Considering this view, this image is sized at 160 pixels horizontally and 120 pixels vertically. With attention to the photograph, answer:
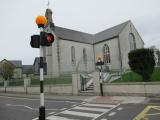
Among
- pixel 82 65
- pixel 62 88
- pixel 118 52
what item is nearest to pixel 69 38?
pixel 82 65

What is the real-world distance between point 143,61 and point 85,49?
28417 mm

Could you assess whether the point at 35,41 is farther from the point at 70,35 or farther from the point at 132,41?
the point at 132,41

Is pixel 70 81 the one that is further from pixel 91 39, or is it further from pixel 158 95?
pixel 91 39

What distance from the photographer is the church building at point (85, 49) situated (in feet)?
128

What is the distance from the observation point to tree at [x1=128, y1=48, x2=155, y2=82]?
1639 centimetres

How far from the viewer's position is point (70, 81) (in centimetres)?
2125

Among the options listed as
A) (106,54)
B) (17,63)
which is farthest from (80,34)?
(17,63)

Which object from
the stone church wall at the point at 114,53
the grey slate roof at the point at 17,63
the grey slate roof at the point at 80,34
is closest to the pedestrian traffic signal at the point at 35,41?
the grey slate roof at the point at 80,34

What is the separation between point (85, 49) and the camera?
4447 cm

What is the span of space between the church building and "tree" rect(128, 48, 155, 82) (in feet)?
63.9

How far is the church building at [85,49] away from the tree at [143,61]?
19.5 meters

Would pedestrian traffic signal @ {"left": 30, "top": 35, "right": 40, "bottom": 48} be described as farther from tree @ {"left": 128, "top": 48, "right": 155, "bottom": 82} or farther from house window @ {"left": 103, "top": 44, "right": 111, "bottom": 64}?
house window @ {"left": 103, "top": 44, "right": 111, "bottom": 64}

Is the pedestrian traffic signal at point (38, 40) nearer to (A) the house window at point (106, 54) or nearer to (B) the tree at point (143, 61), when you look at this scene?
(B) the tree at point (143, 61)

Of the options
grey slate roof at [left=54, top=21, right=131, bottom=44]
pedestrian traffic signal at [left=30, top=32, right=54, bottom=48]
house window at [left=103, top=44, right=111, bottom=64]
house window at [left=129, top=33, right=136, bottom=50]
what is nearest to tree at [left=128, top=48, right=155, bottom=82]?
pedestrian traffic signal at [left=30, top=32, right=54, bottom=48]
